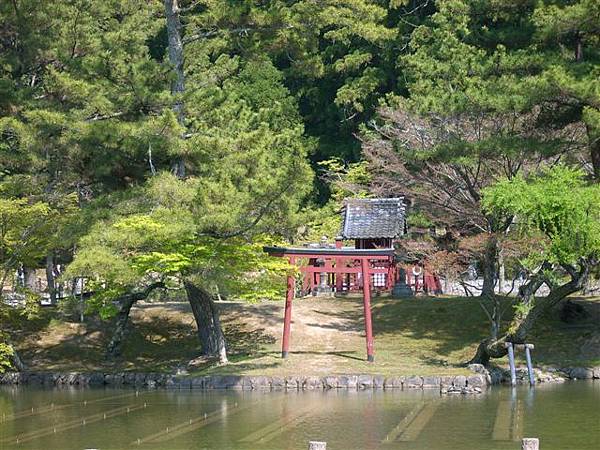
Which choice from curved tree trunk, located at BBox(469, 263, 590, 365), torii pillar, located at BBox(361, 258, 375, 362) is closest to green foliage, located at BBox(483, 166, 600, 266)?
curved tree trunk, located at BBox(469, 263, 590, 365)

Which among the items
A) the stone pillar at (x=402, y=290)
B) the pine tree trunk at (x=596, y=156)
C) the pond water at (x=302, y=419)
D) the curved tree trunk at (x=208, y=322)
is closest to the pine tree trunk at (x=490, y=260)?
the pine tree trunk at (x=596, y=156)

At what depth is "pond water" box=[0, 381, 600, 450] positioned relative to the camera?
2047 cm

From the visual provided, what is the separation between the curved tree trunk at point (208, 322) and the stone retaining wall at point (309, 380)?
81.0 inches

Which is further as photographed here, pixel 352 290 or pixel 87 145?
pixel 352 290

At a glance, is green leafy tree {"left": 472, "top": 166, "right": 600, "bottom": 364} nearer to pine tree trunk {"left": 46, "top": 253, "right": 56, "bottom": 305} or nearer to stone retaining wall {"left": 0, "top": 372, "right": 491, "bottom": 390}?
stone retaining wall {"left": 0, "top": 372, "right": 491, "bottom": 390}

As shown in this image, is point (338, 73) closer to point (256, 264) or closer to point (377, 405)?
point (256, 264)

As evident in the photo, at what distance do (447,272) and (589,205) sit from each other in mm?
7175

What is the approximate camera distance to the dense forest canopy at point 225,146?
1168 inches

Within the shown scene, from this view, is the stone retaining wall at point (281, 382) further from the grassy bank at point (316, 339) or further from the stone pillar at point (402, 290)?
Answer: the stone pillar at point (402, 290)

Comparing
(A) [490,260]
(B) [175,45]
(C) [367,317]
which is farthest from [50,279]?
(A) [490,260]

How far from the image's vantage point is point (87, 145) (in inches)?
1256

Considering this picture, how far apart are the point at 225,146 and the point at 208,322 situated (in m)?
5.75

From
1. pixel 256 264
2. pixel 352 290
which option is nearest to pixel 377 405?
pixel 256 264

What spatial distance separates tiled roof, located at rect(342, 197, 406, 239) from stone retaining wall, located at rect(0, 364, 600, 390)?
1061 centimetres
